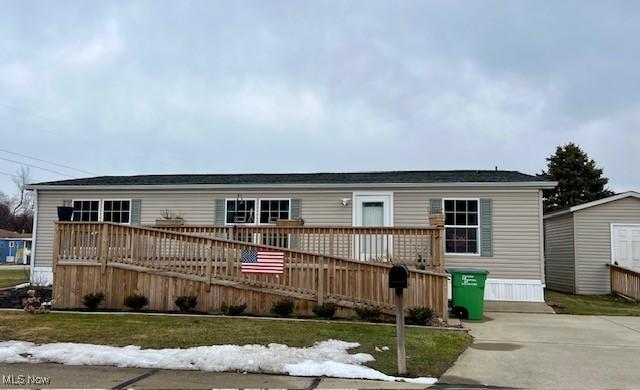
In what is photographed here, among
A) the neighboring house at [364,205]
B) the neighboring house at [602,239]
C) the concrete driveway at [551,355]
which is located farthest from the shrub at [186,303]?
the neighboring house at [602,239]

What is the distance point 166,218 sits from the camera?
14.1 metres

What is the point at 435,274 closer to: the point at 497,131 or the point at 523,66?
the point at 523,66

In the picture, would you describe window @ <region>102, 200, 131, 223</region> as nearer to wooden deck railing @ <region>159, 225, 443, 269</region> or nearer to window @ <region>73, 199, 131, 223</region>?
window @ <region>73, 199, 131, 223</region>

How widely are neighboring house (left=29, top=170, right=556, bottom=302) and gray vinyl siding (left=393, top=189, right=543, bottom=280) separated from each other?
2 centimetres

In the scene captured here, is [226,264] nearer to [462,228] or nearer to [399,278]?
[399,278]

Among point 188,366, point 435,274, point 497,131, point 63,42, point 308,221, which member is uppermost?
point 63,42

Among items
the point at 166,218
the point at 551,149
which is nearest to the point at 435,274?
the point at 166,218

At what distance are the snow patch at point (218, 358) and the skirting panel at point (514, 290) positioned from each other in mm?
7692

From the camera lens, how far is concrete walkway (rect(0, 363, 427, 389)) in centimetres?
504

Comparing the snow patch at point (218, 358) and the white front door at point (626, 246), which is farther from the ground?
the white front door at point (626, 246)

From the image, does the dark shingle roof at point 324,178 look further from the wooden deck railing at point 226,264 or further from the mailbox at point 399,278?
the mailbox at point 399,278

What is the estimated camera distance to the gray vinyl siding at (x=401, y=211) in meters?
13.1

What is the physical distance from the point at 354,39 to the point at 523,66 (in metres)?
5.16

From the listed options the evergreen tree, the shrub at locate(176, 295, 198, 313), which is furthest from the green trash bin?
the evergreen tree
